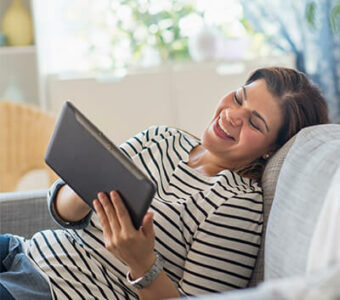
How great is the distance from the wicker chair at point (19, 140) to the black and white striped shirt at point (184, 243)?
113 centimetres

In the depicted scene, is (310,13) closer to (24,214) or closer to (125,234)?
(24,214)

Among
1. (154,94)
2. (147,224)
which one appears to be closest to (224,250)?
(147,224)

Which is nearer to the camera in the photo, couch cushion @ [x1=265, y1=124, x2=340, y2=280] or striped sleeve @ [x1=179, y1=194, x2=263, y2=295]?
couch cushion @ [x1=265, y1=124, x2=340, y2=280]

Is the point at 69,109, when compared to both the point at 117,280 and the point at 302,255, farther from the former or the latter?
the point at 302,255

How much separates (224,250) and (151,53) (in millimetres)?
2555

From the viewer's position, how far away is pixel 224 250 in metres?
1.35

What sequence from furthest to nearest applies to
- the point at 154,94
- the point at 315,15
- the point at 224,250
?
the point at 315,15 < the point at 154,94 < the point at 224,250

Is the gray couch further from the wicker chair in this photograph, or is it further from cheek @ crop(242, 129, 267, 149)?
the wicker chair

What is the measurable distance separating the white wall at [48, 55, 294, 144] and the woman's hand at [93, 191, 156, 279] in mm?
2283

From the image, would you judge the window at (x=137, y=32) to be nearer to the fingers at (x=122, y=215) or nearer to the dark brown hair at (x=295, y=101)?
the dark brown hair at (x=295, y=101)

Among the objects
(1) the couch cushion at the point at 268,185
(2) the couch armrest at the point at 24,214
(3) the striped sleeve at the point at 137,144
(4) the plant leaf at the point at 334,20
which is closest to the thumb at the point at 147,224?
(1) the couch cushion at the point at 268,185

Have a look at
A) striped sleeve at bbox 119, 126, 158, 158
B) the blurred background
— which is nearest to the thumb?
striped sleeve at bbox 119, 126, 158, 158

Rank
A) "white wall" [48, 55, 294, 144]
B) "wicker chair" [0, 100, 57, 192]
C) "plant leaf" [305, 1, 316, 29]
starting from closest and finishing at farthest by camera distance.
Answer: "wicker chair" [0, 100, 57, 192] < "white wall" [48, 55, 294, 144] < "plant leaf" [305, 1, 316, 29]

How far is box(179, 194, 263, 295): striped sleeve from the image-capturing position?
134 centimetres
